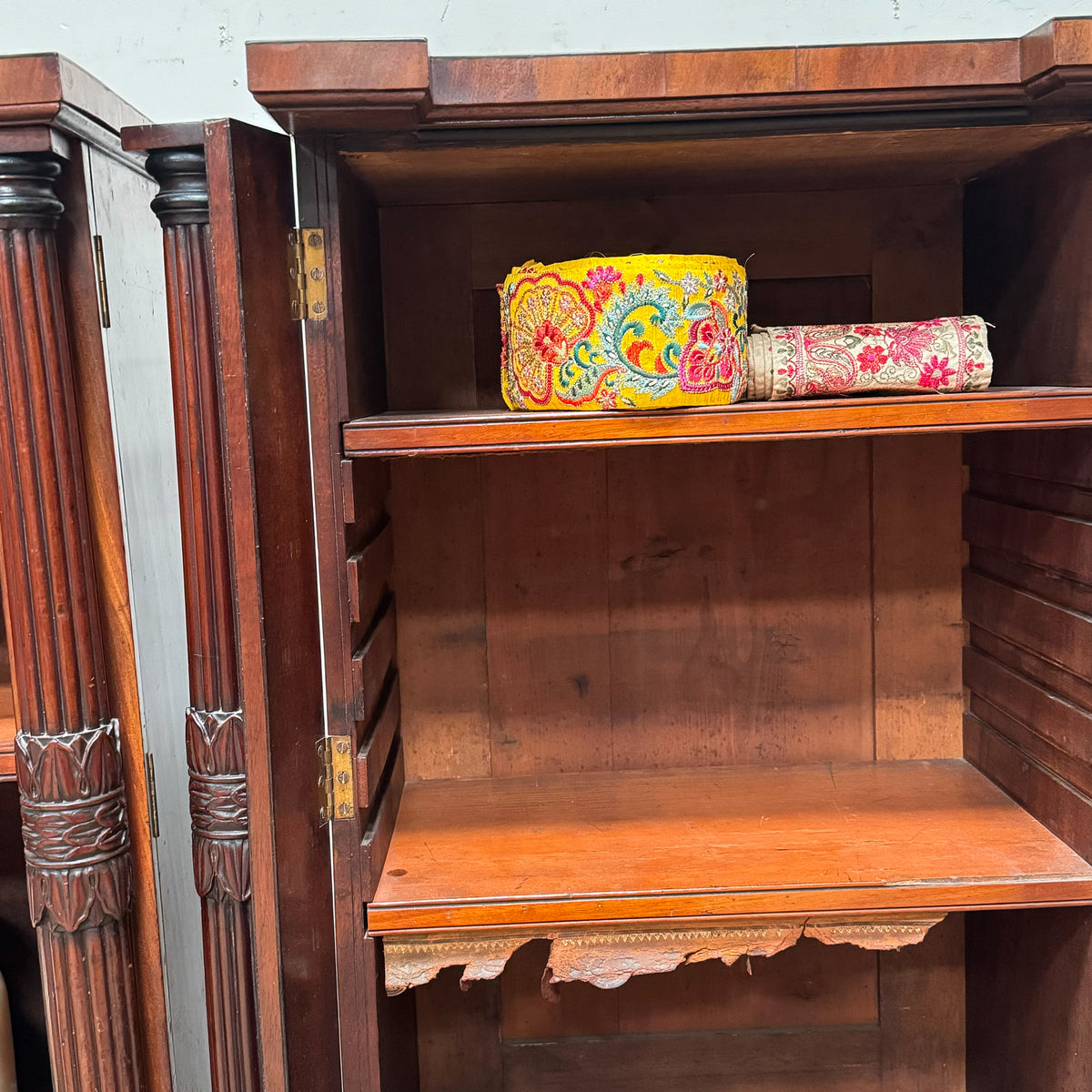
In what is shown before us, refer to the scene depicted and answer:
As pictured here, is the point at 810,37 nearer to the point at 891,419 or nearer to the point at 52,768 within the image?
the point at 891,419

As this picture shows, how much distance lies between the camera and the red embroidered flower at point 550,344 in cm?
111

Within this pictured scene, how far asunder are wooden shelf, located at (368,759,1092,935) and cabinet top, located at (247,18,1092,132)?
2.60 ft

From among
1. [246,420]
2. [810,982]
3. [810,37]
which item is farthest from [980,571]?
[246,420]

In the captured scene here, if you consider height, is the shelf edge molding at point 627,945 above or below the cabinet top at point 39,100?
below

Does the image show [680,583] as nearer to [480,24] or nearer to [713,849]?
[713,849]

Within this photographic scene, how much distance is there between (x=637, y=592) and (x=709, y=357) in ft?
1.64

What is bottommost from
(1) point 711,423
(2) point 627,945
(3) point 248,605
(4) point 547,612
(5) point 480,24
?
(2) point 627,945

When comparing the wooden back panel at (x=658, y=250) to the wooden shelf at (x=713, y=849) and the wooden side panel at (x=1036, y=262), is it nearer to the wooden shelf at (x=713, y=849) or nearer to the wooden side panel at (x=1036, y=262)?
the wooden side panel at (x=1036, y=262)

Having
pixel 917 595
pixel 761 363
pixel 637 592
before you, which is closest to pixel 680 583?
pixel 637 592

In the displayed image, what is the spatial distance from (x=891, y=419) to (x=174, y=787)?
1059mm

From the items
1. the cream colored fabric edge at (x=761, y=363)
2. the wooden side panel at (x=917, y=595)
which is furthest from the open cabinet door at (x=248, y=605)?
the wooden side panel at (x=917, y=595)

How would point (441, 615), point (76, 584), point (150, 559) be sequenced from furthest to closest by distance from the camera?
point (441, 615), point (150, 559), point (76, 584)

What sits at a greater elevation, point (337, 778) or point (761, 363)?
point (761, 363)

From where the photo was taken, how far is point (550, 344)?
1.12m
